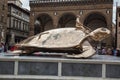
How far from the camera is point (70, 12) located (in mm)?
53438

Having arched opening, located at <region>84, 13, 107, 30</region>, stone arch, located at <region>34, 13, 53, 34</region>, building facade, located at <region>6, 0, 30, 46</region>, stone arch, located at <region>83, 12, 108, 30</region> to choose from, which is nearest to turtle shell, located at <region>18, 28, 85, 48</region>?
building facade, located at <region>6, 0, 30, 46</region>

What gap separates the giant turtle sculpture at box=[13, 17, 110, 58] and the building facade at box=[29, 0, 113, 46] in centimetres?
3851

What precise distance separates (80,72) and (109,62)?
37.5 inches

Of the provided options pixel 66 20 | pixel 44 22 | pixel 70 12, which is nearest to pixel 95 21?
pixel 66 20

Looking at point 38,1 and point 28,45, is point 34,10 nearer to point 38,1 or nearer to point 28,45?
point 38,1

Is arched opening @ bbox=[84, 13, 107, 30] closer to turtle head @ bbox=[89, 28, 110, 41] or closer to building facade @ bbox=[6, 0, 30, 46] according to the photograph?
building facade @ bbox=[6, 0, 30, 46]

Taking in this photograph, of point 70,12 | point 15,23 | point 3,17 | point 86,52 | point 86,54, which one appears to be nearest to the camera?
point 86,54

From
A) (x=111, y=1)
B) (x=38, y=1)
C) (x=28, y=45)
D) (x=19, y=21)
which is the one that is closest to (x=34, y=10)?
(x=38, y=1)

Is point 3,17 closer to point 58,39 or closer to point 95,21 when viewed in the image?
point 95,21

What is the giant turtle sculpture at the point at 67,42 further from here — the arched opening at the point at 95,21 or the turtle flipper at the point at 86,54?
the arched opening at the point at 95,21

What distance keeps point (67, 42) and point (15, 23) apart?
5109cm

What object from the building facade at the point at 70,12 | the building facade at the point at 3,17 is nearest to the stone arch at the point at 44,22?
the building facade at the point at 70,12

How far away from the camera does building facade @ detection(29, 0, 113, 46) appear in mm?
50959

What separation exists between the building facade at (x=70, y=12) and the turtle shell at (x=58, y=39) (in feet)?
126
